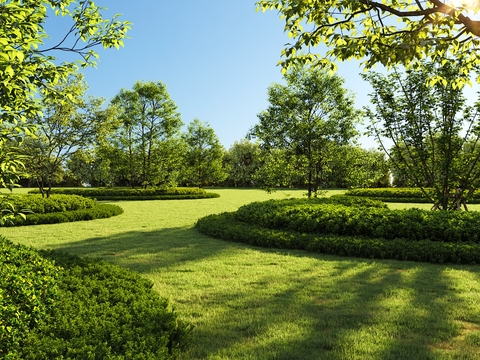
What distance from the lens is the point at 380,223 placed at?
888 centimetres

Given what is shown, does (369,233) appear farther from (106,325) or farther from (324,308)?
(106,325)

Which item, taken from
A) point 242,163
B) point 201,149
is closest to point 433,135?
point 201,149

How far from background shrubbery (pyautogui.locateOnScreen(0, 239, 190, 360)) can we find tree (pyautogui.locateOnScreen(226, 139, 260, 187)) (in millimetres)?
56381

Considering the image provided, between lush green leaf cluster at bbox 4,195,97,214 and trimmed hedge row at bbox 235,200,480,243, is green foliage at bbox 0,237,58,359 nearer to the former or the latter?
trimmed hedge row at bbox 235,200,480,243

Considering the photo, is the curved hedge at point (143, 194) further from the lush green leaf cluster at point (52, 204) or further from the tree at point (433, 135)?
the tree at point (433, 135)

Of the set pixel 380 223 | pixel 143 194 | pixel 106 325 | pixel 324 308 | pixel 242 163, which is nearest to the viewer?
pixel 106 325

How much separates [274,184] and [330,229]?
7.09m

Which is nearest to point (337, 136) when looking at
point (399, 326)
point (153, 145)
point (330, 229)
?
point (330, 229)

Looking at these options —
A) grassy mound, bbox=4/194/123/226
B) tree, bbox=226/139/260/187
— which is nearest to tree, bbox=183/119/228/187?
tree, bbox=226/139/260/187

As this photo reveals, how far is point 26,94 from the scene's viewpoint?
4609mm

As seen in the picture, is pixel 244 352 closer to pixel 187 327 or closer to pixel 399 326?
pixel 187 327

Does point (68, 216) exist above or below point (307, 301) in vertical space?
above

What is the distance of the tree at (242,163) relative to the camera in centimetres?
6247

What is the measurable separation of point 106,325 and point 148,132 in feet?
94.1
